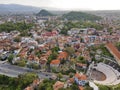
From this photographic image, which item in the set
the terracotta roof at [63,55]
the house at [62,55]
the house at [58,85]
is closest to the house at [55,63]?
the house at [62,55]

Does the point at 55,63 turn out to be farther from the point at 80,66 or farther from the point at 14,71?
the point at 14,71

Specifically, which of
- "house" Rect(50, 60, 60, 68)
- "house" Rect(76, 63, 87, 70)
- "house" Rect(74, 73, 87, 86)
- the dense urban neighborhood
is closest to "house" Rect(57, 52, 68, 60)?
the dense urban neighborhood

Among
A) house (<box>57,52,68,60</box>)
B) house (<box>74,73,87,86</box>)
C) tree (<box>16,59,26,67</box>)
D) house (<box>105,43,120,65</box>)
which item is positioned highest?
house (<box>74,73,87,86</box>)

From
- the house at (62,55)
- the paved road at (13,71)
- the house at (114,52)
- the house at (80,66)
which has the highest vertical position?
the house at (114,52)

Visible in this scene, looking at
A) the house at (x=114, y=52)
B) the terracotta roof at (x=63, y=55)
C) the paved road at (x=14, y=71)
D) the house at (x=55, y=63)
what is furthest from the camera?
the house at (x=114, y=52)

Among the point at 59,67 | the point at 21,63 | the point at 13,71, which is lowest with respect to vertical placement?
the point at 13,71

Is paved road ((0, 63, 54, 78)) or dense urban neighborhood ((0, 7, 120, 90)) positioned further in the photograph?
paved road ((0, 63, 54, 78))

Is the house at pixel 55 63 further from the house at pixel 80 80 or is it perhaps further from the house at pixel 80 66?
the house at pixel 80 80

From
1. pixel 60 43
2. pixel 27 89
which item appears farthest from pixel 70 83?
pixel 60 43

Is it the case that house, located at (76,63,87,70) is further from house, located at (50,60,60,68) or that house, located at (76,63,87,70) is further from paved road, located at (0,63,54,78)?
paved road, located at (0,63,54,78)

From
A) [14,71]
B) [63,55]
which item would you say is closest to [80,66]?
[63,55]

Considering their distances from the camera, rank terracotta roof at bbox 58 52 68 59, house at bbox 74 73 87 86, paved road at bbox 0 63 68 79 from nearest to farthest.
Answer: house at bbox 74 73 87 86 < paved road at bbox 0 63 68 79 < terracotta roof at bbox 58 52 68 59

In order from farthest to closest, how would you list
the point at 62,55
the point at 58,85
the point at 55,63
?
the point at 62,55, the point at 55,63, the point at 58,85
